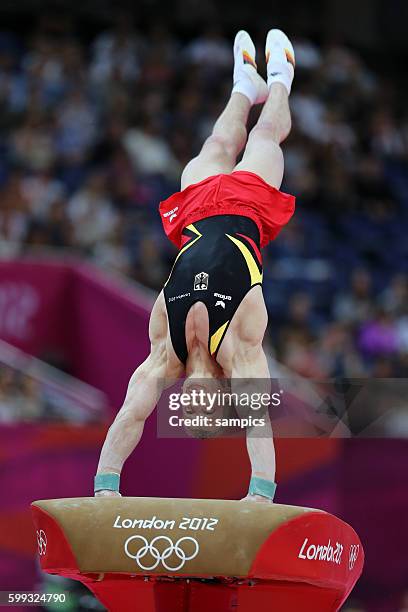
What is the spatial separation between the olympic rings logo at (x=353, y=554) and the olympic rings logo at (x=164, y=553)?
0.86m

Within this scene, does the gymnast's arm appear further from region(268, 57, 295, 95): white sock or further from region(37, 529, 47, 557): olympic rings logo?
region(268, 57, 295, 95): white sock

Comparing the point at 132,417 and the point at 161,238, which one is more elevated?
the point at 161,238

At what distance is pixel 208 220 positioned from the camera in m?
5.63

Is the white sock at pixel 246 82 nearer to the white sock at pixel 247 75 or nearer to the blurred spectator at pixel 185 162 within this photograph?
the white sock at pixel 247 75

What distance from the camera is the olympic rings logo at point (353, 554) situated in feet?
17.5

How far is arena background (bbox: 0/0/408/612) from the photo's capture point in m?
8.22

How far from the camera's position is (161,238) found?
1070 centimetres

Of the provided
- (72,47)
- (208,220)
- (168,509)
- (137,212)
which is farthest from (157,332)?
(72,47)

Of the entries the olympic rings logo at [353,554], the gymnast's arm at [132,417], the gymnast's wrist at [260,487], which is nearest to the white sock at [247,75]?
the gymnast's arm at [132,417]

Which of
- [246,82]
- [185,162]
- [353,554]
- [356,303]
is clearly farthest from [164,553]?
[185,162]

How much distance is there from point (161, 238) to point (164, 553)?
239 inches

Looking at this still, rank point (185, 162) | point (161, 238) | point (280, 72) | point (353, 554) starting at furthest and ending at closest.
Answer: point (185, 162) → point (161, 238) → point (280, 72) → point (353, 554)

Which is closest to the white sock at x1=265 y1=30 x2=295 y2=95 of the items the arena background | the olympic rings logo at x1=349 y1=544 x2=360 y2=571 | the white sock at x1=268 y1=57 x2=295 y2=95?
the white sock at x1=268 y1=57 x2=295 y2=95

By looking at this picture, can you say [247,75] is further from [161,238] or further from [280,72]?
[161,238]
